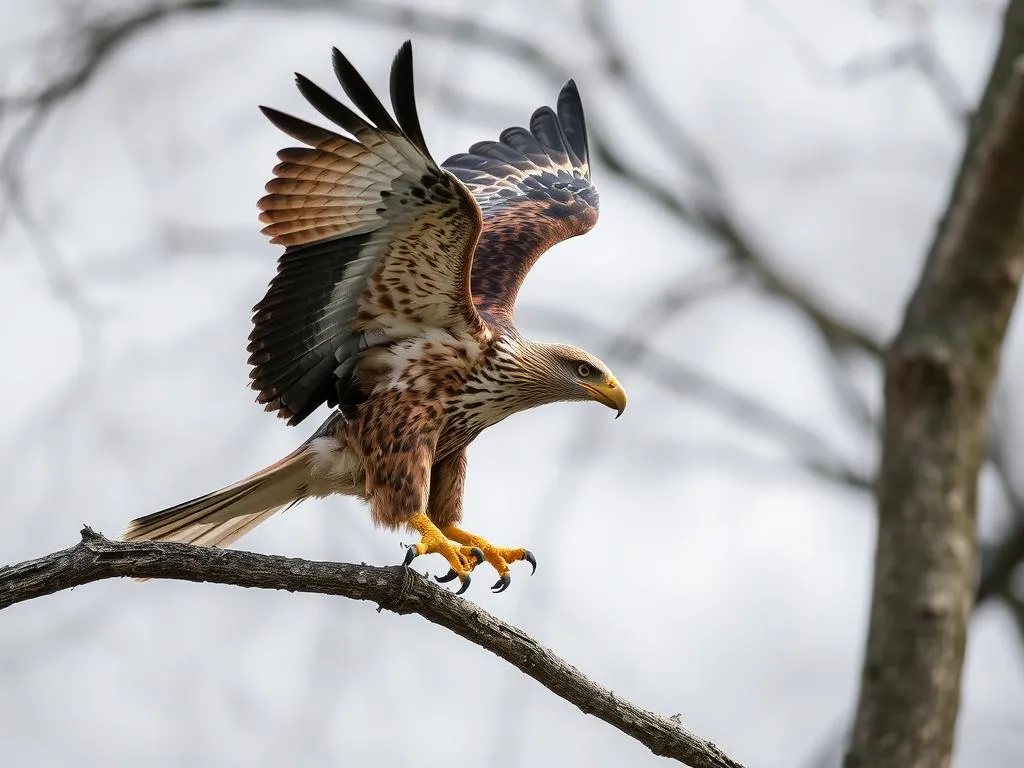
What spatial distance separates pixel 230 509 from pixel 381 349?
3.30ft

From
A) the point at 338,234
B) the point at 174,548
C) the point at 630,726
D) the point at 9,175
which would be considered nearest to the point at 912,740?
the point at 630,726

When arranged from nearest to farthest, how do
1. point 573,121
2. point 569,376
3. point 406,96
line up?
point 406,96 → point 569,376 → point 573,121

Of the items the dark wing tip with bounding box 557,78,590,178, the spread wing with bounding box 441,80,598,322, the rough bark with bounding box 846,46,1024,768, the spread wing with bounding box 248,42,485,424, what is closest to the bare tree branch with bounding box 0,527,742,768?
the rough bark with bounding box 846,46,1024,768

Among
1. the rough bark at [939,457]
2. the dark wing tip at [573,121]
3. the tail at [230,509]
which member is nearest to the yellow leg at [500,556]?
the tail at [230,509]

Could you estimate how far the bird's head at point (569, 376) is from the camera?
5.89 meters

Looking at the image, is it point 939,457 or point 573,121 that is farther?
point 573,121

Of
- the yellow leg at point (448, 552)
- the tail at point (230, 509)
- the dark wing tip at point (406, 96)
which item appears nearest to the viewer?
the dark wing tip at point (406, 96)

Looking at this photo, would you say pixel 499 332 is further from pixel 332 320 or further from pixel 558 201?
pixel 558 201

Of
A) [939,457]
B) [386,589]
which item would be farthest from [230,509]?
[939,457]

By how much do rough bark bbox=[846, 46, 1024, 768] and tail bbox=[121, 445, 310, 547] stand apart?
3175 mm

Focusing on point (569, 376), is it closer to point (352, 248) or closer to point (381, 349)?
point (381, 349)

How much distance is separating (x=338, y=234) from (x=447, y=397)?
88 cm

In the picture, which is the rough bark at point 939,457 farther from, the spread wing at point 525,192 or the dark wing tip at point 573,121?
the dark wing tip at point 573,121

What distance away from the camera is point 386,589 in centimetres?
417
